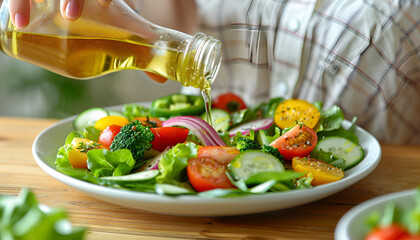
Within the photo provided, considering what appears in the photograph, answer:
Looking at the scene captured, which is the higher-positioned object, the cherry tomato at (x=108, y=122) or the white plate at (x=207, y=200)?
the white plate at (x=207, y=200)

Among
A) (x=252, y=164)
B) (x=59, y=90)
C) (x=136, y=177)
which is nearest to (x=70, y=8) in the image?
(x=136, y=177)

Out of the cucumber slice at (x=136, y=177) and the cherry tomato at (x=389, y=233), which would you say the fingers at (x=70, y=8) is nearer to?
the cucumber slice at (x=136, y=177)

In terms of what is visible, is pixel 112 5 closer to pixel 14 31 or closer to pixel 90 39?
pixel 90 39

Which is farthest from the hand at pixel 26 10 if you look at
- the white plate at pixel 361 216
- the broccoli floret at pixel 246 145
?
the white plate at pixel 361 216

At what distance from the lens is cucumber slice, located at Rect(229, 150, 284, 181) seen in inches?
39.9

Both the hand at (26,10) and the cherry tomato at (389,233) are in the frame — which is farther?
the hand at (26,10)

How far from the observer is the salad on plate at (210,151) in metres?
1.00

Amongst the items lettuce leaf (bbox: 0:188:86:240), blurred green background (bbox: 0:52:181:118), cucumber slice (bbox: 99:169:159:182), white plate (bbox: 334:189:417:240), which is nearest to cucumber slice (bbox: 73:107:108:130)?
cucumber slice (bbox: 99:169:159:182)

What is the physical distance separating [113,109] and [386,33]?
3.78 feet

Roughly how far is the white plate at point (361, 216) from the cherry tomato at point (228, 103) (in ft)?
3.18

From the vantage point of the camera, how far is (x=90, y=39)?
4.08 feet

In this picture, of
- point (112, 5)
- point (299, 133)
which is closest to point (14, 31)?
point (112, 5)

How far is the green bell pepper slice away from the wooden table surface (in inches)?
18.0

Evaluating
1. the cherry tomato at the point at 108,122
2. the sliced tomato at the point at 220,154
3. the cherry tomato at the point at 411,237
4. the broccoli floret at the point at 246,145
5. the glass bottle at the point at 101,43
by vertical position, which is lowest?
the cherry tomato at the point at 108,122
